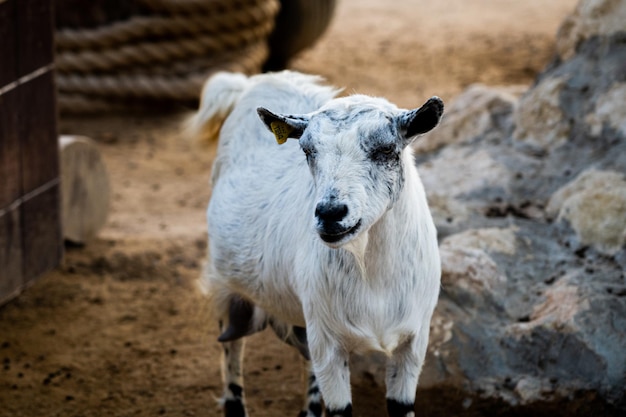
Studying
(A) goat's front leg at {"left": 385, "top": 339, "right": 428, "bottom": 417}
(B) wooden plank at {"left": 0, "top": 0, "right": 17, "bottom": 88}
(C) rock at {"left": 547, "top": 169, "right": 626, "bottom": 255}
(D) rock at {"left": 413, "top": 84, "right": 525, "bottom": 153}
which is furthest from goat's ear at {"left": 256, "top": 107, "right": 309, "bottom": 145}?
(D) rock at {"left": 413, "top": 84, "right": 525, "bottom": 153}

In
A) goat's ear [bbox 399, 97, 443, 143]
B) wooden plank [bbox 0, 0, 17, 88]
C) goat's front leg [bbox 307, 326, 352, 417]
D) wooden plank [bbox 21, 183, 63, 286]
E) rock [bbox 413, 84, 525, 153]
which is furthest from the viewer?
rock [bbox 413, 84, 525, 153]

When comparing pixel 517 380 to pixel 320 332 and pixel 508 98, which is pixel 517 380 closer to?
pixel 320 332

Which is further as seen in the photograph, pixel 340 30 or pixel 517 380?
pixel 340 30

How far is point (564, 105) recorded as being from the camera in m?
5.32

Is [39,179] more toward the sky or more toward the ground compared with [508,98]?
more toward the ground

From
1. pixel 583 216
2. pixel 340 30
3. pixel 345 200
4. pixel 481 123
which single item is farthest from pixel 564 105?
pixel 340 30

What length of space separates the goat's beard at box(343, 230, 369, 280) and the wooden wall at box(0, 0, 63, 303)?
2.28m

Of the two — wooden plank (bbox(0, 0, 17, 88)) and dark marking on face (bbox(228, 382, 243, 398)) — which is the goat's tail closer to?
wooden plank (bbox(0, 0, 17, 88))

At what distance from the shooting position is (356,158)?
3.09m

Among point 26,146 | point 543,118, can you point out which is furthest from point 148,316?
point 543,118

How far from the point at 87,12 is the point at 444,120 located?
4041mm

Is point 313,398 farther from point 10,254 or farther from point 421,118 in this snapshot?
point 10,254

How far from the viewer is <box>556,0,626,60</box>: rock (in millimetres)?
5367

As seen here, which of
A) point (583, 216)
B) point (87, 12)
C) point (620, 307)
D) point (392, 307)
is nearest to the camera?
point (392, 307)
